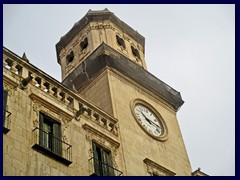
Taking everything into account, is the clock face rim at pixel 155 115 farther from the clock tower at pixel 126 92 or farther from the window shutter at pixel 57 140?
the window shutter at pixel 57 140

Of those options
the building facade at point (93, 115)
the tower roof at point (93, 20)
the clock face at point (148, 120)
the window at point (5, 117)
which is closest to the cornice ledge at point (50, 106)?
the building facade at point (93, 115)

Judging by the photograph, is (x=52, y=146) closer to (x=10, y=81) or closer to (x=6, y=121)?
(x=6, y=121)

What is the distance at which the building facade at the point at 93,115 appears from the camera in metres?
17.2

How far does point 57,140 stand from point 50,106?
5.16 feet

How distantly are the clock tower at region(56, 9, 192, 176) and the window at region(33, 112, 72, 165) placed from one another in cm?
309

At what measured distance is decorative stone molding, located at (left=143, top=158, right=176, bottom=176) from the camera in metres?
21.3

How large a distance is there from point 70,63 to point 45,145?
13131 mm

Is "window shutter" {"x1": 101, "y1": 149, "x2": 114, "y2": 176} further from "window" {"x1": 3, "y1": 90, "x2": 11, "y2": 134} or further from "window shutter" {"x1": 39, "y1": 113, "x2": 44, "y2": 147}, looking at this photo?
"window" {"x1": 3, "y1": 90, "x2": 11, "y2": 134}

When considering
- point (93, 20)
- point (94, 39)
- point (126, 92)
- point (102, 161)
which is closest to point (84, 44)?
point (94, 39)

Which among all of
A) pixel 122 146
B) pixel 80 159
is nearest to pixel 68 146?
pixel 80 159

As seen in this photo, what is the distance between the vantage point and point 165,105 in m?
26.9

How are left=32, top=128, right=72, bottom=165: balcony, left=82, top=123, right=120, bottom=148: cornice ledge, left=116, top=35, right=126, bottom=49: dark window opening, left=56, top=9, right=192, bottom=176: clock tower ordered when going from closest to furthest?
left=32, top=128, right=72, bottom=165: balcony < left=82, top=123, right=120, bottom=148: cornice ledge < left=56, top=9, right=192, bottom=176: clock tower < left=116, top=35, right=126, bottom=49: dark window opening

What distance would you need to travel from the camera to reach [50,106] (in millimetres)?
19141

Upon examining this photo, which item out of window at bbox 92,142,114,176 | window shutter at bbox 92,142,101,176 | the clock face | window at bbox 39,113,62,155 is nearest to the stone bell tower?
the clock face
